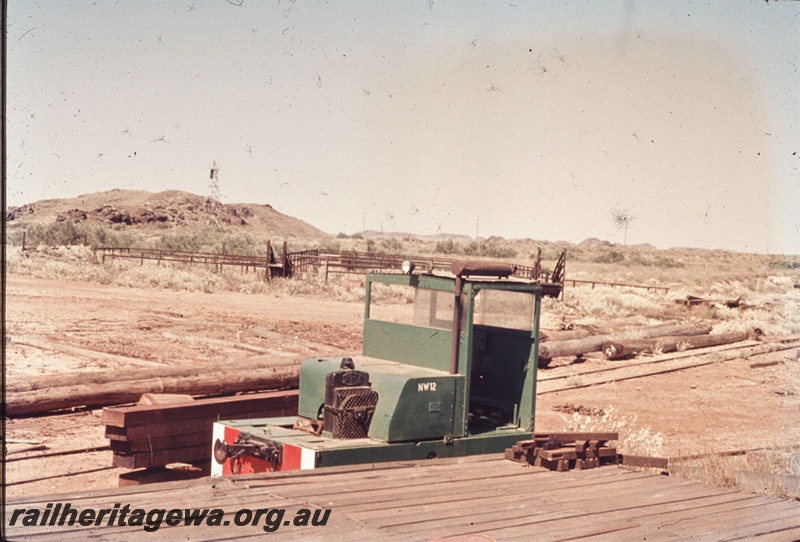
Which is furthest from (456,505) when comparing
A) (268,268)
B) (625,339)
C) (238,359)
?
(268,268)

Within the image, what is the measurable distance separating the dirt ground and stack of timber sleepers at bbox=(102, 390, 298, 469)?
94 centimetres

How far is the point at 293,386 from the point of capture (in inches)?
509

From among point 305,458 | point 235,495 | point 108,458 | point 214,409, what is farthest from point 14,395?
point 235,495

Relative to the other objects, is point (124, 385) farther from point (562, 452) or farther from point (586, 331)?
point (586, 331)

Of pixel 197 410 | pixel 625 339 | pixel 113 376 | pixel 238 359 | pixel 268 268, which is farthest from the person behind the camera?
pixel 268 268

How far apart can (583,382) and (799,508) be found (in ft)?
42.8

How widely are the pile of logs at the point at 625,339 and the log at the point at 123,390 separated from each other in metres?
9.93

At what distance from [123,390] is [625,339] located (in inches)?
621

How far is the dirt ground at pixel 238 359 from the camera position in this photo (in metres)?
10.5

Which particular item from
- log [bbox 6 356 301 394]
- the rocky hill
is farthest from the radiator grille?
the rocky hill

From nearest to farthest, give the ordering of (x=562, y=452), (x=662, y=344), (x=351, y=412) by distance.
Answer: (x=562, y=452), (x=351, y=412), (x=662, y=344)

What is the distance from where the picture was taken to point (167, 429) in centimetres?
864

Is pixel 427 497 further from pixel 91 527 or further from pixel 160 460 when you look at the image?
pixel 160 460

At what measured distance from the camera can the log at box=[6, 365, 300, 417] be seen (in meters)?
11.0
